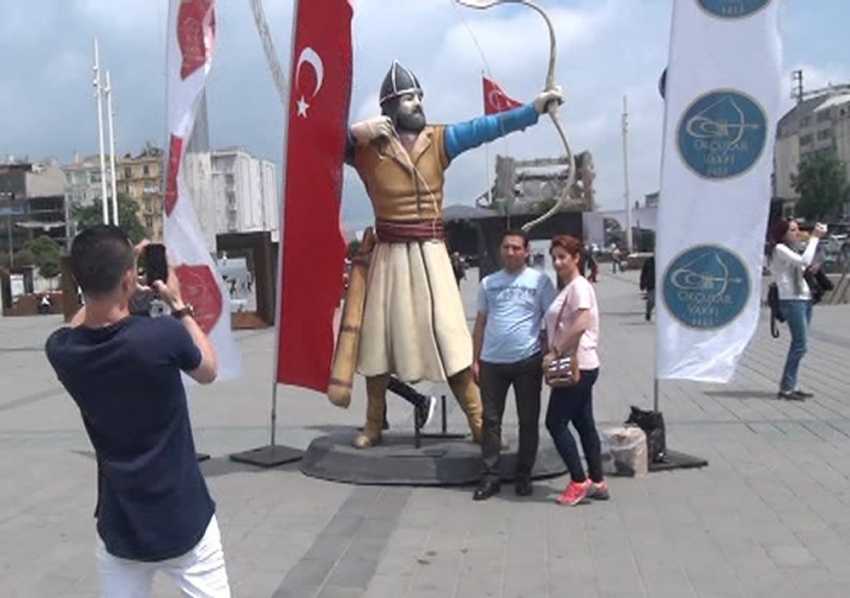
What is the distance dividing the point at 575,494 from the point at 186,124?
368 centimetres

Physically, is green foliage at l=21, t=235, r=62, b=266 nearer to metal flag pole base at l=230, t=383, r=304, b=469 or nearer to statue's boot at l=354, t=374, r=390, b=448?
metal flag pole base at l=230, t=383, r=304, b=469

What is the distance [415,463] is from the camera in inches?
291

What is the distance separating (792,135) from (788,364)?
102982 mm

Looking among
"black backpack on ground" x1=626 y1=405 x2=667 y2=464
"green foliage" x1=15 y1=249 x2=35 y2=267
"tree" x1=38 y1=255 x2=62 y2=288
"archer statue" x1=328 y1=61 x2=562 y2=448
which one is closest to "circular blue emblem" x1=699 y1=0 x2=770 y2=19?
"archer statue" x1=328 y1=61 x2=562 y2=448

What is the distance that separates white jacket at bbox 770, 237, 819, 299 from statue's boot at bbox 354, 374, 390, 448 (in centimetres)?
461

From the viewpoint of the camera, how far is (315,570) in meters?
5.59

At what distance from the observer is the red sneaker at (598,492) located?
6.80 meters

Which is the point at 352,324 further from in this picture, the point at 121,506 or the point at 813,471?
the point at 121,506

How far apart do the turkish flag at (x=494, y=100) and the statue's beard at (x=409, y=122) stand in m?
0.48

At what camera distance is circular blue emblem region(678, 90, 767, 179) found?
284 inches

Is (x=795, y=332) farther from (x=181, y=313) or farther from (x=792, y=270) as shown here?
(x=181, y=313)

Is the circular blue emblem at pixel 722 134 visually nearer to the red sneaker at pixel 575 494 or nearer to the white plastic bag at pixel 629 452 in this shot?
the white plastic bag at pixel 629 452

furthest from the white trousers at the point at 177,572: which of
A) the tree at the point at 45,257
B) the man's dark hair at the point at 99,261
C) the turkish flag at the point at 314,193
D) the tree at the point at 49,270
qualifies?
the tree at the point at 49,270

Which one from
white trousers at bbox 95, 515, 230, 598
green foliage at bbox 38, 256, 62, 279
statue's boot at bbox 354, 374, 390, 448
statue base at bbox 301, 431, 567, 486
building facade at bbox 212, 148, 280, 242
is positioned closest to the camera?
white trousers at bbox 95, 515, 230, 598
